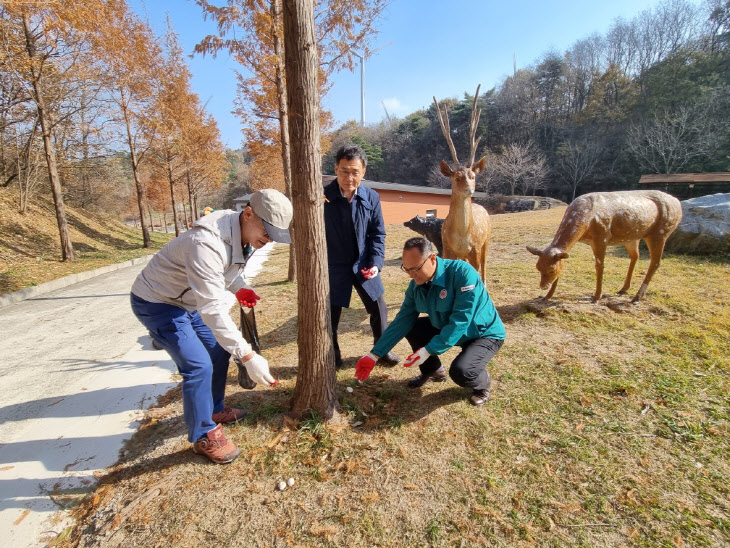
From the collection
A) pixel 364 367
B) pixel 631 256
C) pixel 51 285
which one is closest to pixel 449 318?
pixel 364 367

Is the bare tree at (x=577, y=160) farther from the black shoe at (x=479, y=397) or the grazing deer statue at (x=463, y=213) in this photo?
the black shoe at (x=479, y=397)

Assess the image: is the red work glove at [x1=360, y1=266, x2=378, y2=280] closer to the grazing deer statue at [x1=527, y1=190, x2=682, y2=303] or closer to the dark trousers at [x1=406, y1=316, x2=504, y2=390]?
the dark trousers at [x1=406, y1=316, x2=504, y2=390]

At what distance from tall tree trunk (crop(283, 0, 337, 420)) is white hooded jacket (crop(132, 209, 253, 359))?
43 centimetres

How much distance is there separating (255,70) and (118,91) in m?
8.48

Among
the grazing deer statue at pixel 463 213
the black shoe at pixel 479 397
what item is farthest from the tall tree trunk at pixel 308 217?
the grazing deer statue at pixel 463 213

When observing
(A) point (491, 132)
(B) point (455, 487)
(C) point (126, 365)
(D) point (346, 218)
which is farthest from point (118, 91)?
(A) point (491, 132)

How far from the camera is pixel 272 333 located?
432cm

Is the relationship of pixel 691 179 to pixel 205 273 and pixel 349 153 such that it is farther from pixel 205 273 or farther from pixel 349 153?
pixel 205 273

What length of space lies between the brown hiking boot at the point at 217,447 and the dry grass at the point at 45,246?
715 centimetres

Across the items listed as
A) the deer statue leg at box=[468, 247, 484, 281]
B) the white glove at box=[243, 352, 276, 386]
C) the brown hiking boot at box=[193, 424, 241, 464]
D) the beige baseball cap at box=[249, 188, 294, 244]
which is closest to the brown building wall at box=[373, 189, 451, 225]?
the deer statue leg at box=[468, 247, 484, 281]

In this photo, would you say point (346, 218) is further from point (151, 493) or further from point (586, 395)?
point (586, 395)

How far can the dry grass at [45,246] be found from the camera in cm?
785

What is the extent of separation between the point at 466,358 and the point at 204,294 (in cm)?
175

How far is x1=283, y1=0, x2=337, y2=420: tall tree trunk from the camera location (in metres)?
2.04
